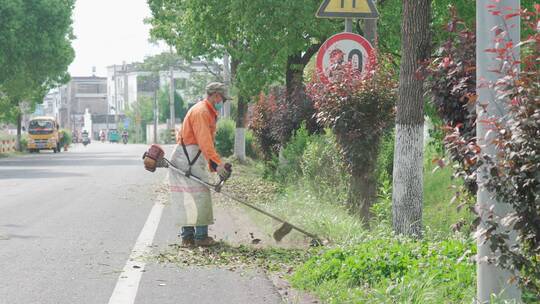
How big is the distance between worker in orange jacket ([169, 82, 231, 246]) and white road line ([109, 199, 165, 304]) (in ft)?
1.87

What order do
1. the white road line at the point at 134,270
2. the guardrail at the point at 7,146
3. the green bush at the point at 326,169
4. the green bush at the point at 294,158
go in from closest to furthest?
the white road line at the point at 134,270
the green bush at the point at 326,169
the green bush at the point at 294,158
the guardrail at the point at 7,146

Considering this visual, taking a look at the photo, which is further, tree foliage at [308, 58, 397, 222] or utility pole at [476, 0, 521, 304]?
tree foliage at [308, 58, 397, 222]

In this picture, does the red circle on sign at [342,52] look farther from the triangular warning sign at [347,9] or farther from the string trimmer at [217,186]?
the string trimmer at [217,186]

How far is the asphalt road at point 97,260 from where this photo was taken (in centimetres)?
827

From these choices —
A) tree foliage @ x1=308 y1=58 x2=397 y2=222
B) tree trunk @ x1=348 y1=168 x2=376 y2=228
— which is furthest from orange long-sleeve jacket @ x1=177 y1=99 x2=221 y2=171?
tree trunk @ x1=348 y1=168 x2=376 y2=228

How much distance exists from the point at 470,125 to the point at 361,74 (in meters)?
5.32

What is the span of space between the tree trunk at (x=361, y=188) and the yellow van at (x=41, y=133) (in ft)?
172

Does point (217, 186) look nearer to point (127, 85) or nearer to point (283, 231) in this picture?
point (283, 231)

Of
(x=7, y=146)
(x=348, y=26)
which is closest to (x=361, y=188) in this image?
(x=348, y=26)

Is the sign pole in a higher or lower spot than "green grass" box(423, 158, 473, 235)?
higher

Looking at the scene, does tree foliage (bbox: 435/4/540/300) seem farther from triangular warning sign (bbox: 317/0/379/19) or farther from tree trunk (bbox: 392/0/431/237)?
triangular warning sign (bbox: 317/0/379/19)

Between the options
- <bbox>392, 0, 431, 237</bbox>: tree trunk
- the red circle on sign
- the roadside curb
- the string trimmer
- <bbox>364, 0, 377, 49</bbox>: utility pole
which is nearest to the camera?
the roadside curb

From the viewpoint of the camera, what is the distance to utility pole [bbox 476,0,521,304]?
6.02 metres

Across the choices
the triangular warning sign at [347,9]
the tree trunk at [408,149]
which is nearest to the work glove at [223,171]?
the tree trunk at [408,149]
